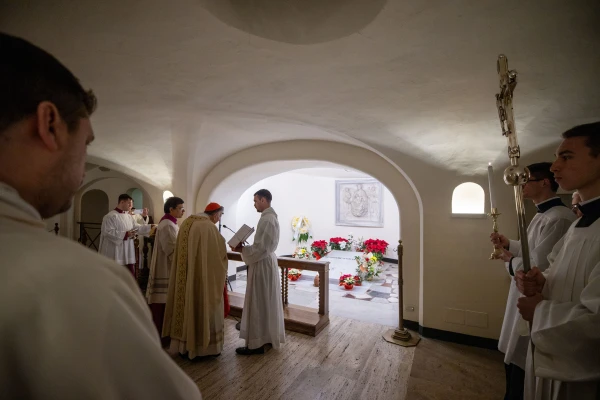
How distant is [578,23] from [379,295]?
6.02 meters

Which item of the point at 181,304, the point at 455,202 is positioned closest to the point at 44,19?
the point at 181,304

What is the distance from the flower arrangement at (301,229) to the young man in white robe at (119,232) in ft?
20.0

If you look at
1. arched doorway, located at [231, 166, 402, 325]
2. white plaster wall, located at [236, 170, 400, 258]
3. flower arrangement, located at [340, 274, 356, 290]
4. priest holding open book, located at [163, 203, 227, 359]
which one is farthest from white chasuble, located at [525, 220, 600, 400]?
white plaster wall, located at [236, 170, 400, 258]

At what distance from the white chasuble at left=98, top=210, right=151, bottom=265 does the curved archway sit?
1635 mm

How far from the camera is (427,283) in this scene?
4.39 m

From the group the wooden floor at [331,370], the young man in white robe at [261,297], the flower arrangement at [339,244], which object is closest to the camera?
the wooden floor at [331,370]

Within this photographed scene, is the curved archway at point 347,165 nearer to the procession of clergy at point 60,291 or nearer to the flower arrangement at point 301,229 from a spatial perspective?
the procession of clergy at point 60,291

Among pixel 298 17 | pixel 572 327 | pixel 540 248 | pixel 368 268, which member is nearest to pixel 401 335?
pixel 540 248

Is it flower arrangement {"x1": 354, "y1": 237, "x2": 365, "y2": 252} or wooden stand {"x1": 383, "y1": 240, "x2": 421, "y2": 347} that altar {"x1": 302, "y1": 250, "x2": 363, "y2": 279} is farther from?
wooden stand {"x1": 383, "y1": 240, "x2": 421, "y2": 347}

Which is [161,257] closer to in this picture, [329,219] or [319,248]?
[319,248]

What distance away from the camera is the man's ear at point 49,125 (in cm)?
63

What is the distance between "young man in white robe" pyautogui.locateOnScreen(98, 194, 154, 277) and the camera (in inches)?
244

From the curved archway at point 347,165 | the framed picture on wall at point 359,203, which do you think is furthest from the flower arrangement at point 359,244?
the curved archway at point 347,165

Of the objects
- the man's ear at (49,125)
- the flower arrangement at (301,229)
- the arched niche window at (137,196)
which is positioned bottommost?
the flower arrangement at (301,229)
